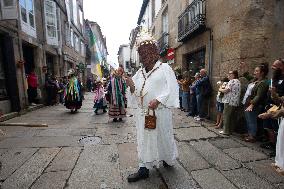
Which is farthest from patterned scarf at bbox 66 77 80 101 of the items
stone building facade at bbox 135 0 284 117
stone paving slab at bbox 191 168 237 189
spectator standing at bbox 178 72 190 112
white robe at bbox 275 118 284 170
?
white robe at bbox 275 118 284 170

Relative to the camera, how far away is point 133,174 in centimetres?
332

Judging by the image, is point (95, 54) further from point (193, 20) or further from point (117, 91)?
point (117, 91)

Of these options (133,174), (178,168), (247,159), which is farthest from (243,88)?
(133,174)

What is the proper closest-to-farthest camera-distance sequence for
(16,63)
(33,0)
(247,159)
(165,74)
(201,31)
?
(165,74) < (247,159) < (201,31) < (16,63) < (33,0)

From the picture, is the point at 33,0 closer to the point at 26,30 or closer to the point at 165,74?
the point at 26,30

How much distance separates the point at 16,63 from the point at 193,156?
26.1 feet

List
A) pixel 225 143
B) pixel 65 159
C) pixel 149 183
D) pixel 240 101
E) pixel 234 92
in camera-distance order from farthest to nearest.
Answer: pixel 240 101 < pixel 234 92 < pixel 225 143 < pixel 65 159 < pixel 149 183

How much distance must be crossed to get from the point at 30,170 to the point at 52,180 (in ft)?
1.95

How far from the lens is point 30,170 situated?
143 inches

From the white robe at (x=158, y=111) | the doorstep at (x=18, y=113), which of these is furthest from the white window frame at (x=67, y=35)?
the white robe at (x=158, y=111)

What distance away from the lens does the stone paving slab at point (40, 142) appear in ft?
16.2

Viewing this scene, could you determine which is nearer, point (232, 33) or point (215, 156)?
point (215, 156)

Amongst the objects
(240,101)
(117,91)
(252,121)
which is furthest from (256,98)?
(117,91)

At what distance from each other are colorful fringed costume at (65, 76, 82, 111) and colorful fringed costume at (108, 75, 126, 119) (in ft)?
7.65
